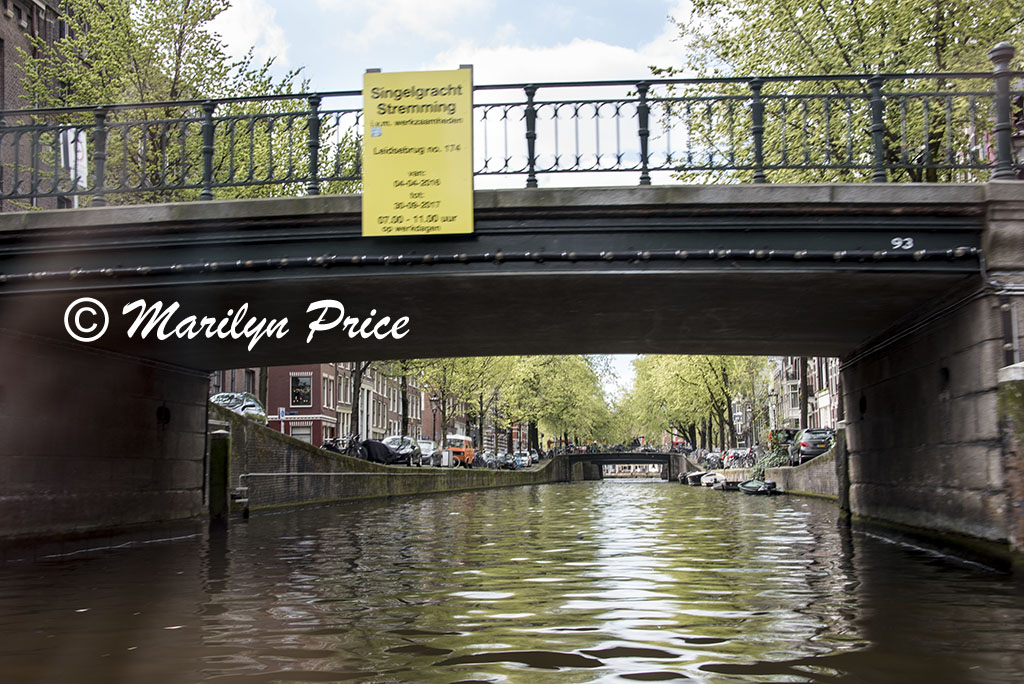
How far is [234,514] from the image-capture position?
2352cm

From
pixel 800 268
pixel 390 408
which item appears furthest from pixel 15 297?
pixel 390 408

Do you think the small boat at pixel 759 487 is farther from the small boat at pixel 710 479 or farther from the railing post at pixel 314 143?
the railing post at pixel 314 143

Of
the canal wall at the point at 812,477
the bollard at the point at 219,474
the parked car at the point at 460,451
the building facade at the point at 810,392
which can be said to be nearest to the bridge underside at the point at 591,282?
the bollard at the point at 219,474

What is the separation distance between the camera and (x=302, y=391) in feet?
207

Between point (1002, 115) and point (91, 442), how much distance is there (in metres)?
13.5

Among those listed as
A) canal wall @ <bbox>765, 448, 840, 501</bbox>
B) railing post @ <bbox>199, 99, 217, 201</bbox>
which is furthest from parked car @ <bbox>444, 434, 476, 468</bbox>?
railing post @ <bbox>199, 99, 217, 201</bbox>

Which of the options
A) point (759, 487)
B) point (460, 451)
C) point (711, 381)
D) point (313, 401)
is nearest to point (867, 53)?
point (759, 487)

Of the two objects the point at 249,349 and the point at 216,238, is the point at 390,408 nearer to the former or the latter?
the point at 249,349

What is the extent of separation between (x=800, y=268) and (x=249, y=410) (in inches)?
893

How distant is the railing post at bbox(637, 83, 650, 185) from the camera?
1155 cm

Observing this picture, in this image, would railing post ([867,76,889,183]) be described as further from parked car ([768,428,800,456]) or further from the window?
the window

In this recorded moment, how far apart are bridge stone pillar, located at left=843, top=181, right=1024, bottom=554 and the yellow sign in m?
5.91

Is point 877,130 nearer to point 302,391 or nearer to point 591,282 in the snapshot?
point 591,282

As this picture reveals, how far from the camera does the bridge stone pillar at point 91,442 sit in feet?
45.8
